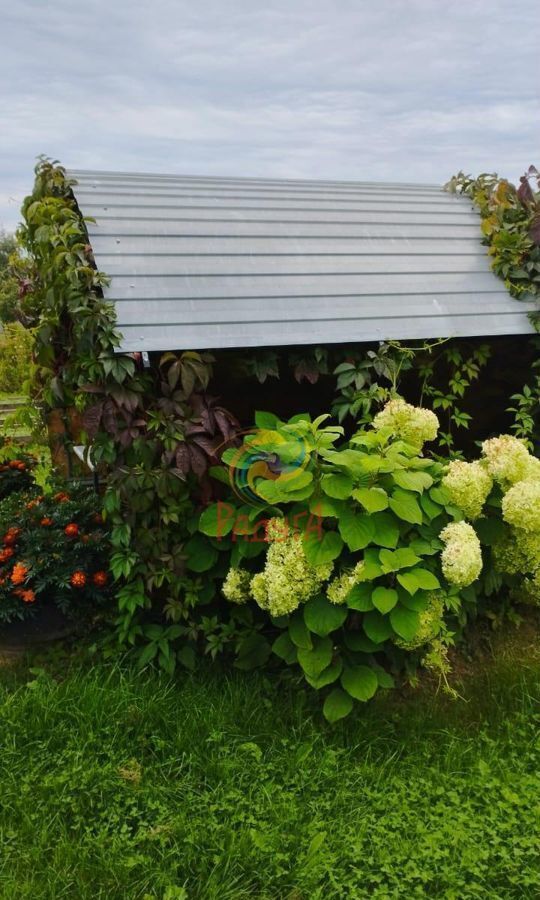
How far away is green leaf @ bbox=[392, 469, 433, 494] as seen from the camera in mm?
2434

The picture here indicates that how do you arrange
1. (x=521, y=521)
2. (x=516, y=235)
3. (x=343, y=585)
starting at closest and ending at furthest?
(x=343, y=585) → (x=521, y=521) → (x=516, y=235)

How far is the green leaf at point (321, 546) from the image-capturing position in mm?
2369

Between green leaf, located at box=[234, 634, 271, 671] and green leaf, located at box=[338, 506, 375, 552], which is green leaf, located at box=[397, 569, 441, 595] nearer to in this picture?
green leaf, located at box=[338, 506, 375, 552]

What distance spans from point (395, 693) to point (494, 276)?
94.3 inches

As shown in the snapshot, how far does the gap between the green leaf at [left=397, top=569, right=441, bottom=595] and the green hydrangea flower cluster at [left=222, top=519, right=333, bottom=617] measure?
0.28 meters

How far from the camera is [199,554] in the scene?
9.34 feet

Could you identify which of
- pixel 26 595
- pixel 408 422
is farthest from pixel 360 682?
pixel 26 595

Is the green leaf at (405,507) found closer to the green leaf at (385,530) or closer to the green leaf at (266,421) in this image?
the green leaf at (385,530)

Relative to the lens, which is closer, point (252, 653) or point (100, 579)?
point (252, 653)

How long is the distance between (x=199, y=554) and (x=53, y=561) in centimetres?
79

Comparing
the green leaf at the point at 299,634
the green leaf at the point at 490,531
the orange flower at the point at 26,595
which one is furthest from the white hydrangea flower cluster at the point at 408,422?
the orange flower at the point at 26,595

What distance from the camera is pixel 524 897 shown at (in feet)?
6.38

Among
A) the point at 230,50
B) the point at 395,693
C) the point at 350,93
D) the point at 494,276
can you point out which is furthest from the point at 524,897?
the point at 350,93

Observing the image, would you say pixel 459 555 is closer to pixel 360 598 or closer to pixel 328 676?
pixel 360 598
